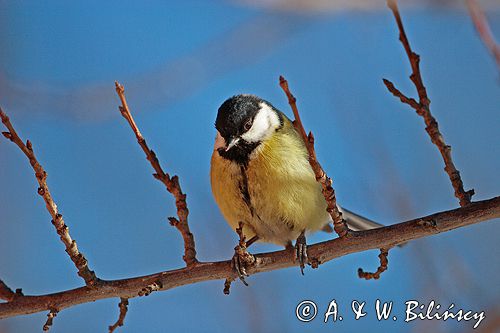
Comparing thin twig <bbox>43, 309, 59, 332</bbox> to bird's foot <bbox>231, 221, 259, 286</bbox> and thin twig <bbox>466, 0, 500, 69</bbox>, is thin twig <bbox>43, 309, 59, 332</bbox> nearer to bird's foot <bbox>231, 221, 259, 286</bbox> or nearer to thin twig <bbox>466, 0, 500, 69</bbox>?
bird's foot <bbox>231, 221, 259, 286</bbox>

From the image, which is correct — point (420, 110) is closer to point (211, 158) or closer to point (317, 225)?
point (317, 225)

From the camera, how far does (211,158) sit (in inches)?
108

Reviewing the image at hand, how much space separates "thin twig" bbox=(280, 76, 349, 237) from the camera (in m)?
1.38

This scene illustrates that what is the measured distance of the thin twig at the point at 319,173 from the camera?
1378 mm

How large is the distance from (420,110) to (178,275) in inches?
37.2

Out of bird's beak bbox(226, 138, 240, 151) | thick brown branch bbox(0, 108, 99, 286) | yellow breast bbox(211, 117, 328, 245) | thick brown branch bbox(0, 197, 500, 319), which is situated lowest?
thick brown branch bbox(0, 197, 500, 319)

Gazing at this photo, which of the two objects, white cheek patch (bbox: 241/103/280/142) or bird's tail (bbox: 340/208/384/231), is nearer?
white cheek patch (bbox: 241/103/280/142)

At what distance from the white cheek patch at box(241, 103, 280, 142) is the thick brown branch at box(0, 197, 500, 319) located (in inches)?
25.4

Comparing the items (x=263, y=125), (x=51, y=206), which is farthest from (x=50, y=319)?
(x=263, y=125)

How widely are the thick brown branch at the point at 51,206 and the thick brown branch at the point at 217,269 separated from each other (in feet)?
0.25

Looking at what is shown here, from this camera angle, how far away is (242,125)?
8.79 ft

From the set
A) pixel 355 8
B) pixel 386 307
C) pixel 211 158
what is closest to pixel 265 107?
pixel 211 158

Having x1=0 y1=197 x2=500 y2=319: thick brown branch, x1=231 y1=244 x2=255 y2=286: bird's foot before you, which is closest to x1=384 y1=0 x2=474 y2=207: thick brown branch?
x1=0 y1=197 x2=500 y2=319: thick brown branch

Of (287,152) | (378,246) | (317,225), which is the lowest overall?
(378,246)
